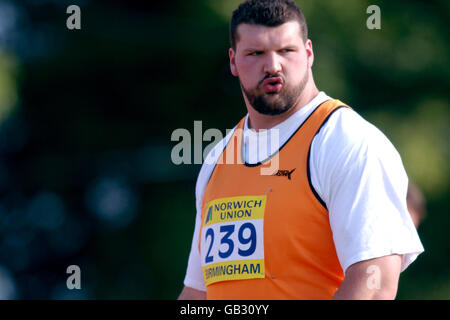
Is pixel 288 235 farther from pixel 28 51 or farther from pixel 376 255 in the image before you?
pixel 28 51

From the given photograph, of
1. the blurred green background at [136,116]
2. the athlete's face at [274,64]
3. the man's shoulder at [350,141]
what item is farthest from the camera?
the blurred green background at [136,116]

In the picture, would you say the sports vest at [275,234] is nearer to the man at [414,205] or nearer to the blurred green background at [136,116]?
the man at [414,205]

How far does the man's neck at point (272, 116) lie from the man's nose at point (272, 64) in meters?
0.18

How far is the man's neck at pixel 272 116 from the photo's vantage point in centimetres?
412

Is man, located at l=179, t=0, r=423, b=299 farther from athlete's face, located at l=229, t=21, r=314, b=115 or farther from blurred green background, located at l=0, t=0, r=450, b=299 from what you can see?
blurred green background, located at l=0, t=0, r=450, b=299

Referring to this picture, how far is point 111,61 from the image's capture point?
12.2 m

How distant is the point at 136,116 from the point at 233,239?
8.29 meters

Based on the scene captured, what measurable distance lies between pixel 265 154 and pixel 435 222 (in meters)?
8.27

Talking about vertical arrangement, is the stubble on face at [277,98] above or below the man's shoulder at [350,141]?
above

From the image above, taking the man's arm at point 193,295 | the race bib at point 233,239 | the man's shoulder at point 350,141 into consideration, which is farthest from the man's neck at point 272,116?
the man's arm at point 193,295

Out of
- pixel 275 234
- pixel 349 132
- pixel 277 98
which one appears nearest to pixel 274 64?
pixel 277 98

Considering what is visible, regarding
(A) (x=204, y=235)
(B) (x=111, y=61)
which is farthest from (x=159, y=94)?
(A) (x=204, y=235)

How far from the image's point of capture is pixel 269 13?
4.09 metres

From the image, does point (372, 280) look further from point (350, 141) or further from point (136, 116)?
point (136, 116)
